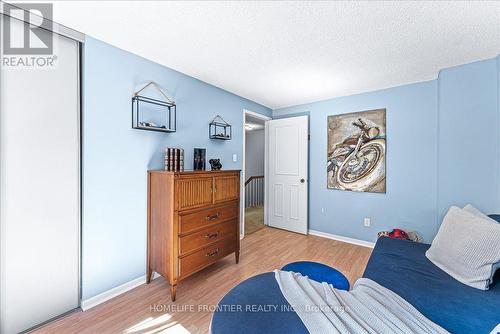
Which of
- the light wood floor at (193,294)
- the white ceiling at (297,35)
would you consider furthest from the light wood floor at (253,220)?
the white ceiling at (297,35)

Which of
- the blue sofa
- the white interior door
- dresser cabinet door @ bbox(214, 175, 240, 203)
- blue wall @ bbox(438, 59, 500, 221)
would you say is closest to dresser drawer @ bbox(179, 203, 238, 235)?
dresser cabinet door @ bbox(214, 175, 240, 203)

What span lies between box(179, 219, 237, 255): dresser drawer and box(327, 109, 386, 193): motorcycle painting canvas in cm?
194

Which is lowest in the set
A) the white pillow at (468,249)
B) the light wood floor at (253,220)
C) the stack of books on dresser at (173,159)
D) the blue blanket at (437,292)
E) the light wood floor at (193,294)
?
the light wood floor at (193,294)

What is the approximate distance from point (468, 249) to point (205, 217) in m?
2.10

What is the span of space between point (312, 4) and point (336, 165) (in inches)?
97.3

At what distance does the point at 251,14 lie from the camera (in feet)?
5.02

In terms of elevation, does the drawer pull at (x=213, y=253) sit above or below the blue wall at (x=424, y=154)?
below

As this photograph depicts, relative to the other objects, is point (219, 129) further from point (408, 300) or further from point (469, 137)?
point (469, 137)

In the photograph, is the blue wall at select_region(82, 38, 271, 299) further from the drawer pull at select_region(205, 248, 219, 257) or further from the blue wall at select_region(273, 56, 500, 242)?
the blue wall at select_region(273, 56, 500, 242)

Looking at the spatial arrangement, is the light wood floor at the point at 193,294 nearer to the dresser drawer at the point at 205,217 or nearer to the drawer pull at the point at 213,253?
the drawer pull at the point at 213,253

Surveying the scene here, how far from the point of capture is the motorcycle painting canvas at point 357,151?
3053mm

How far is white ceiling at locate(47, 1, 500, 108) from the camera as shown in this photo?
147cm

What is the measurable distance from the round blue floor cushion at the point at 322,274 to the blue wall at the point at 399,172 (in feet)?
6.12

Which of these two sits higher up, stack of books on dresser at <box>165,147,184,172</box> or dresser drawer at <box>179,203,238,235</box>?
stack of books on dresser at <box>165,147,184,172</box>
